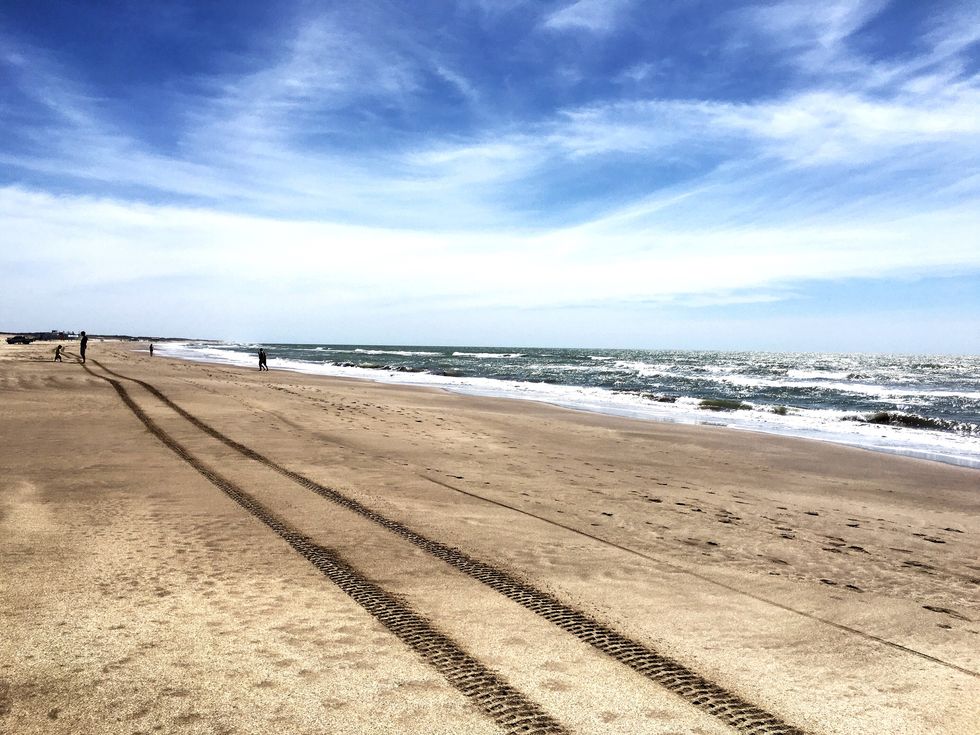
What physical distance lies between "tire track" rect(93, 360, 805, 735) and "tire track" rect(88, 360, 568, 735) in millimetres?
877

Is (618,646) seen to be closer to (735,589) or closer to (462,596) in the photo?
(462,596)

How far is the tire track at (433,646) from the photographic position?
11.2 ft

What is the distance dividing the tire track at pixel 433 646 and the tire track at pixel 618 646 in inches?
34.5

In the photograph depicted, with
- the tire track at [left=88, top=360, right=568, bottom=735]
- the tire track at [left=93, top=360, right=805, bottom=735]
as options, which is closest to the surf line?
the tire track at [left=93, top=360, right=805, bottom=735]

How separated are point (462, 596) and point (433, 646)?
89cm

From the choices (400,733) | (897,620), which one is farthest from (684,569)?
(400,733)

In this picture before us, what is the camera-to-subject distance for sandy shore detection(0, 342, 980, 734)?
11.6ft

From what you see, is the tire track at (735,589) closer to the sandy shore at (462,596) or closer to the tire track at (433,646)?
the sandy shore at (462,596)

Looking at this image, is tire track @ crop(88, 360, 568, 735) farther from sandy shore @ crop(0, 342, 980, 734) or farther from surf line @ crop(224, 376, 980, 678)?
surf line @ crop(224, 376, 980, 678)

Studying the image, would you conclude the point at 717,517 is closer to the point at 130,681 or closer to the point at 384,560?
the point at 384,560

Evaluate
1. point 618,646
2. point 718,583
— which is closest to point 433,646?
point 618,646

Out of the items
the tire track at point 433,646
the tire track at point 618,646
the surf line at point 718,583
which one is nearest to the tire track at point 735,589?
the surf line at point 718,583

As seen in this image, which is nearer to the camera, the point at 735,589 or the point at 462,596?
the point at 462,596

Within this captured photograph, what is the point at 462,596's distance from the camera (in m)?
5.05
